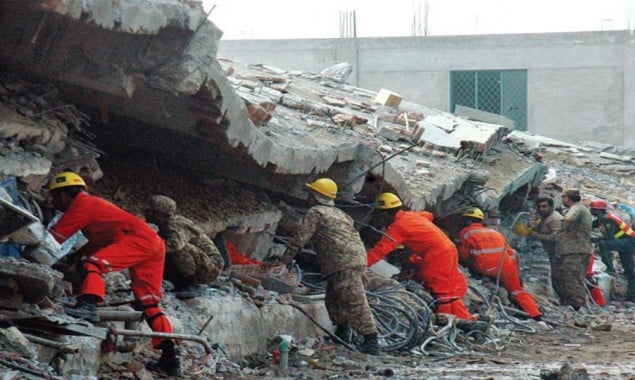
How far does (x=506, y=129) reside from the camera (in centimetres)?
2211

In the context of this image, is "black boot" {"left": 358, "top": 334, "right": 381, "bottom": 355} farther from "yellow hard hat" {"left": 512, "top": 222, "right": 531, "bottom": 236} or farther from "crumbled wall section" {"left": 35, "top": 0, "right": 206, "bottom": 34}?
"yellow hard hat" {"left": 512, "top": 222, "right": 531, "bottom": 236}

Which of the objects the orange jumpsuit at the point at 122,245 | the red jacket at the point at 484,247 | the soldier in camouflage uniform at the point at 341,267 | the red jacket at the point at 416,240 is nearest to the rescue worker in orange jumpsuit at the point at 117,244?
the orange jumpsuit at the point at 122,245

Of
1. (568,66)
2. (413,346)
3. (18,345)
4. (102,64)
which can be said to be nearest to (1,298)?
(18,345)

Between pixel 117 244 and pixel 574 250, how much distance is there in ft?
33.9

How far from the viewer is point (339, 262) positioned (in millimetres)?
11523

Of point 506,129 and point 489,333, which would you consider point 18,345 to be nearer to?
point 489,333

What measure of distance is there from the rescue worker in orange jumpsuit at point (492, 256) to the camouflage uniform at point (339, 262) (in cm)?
485

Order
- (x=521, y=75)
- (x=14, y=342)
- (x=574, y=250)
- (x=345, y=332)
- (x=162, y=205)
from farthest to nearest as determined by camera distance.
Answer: (x=521, y=75) < (x=574, y=250) < (x=345, y=332) < (x=162, y=205) < (x=14, y=342)

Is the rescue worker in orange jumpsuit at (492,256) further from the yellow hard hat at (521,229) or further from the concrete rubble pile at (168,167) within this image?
the yellow hard hat at (521,229)

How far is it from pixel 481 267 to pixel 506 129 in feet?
20.1

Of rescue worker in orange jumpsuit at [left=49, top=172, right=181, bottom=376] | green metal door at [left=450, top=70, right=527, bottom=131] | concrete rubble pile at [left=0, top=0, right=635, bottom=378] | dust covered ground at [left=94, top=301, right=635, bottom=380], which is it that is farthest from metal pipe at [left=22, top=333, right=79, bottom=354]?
green metal door at [left=450, top=70, right=527, bottom=131]

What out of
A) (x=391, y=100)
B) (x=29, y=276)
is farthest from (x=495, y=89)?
(x=29, y=276)

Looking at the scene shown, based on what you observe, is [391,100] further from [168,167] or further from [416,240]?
[168,167]

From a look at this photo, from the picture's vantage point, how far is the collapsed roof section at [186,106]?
870 cm
